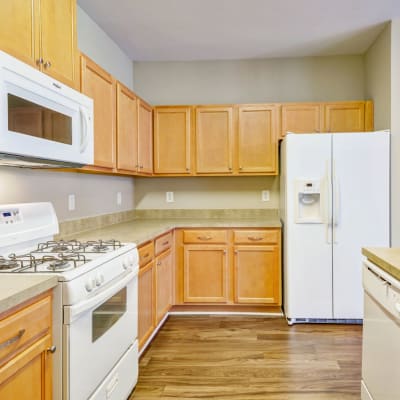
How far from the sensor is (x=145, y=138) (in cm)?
375

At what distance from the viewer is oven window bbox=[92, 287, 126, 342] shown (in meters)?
1.74

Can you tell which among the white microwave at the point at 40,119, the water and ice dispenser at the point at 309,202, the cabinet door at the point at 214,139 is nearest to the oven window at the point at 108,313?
the white microwave at the point at 40,119

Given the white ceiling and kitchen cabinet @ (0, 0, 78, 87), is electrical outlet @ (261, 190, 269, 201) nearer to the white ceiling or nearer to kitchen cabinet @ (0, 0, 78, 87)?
the white ceiling

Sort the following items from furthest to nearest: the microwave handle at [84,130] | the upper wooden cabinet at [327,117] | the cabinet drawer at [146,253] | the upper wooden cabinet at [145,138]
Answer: the upper wooden cabinet at [327,117] < the upper wooden cabinet at [145,138] < the cabinet drawer at [146,253] < the microwave handle at [84,130]

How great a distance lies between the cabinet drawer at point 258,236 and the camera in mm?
3639

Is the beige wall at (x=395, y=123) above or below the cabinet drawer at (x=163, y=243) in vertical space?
above

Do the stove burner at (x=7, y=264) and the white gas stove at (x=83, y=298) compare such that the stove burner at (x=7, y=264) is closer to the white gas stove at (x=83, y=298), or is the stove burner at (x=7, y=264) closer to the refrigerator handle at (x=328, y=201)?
the white gas stove at (x=83, y=298)

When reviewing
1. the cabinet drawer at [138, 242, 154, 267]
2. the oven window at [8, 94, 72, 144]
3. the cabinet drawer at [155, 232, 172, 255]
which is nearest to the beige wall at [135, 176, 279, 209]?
the cabinet drawer at [155, 232, 172, 255]

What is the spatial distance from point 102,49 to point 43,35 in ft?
5.55

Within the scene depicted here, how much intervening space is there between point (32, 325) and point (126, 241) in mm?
1111

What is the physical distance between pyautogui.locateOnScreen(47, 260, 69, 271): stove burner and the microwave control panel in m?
0.47

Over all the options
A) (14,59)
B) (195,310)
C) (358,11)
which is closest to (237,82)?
(358,11)

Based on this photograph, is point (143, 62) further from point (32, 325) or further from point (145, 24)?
point (32, 325)

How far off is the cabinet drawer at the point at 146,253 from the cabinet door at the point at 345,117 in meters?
2.17
